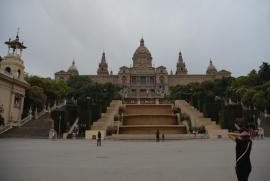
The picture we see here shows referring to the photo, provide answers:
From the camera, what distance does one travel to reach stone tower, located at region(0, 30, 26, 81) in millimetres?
52969

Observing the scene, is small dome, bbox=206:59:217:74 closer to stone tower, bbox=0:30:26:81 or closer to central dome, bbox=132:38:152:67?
central dome, bbox=132:38:152:67

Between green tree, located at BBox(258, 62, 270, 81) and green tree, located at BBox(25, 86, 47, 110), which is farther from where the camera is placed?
green tree, located at BBox(258, 62, 270, 81)

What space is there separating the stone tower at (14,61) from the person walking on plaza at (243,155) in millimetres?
50433

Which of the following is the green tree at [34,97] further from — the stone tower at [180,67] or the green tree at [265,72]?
the stone tower at [180,67]

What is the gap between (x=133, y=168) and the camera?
33.8ft

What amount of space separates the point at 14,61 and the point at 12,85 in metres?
6.13

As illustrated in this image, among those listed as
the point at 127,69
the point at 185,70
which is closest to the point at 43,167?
the point at 127,69

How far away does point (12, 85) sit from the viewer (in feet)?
162

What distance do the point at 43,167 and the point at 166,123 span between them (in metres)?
37.0

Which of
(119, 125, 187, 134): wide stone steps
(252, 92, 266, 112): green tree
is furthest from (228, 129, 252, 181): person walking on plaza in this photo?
(252, 92, 266, 112): green tree

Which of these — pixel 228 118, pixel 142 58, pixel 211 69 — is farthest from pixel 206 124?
pixel 211 69

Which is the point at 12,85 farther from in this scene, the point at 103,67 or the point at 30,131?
the point at 103,67

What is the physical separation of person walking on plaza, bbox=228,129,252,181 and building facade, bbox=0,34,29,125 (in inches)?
1739

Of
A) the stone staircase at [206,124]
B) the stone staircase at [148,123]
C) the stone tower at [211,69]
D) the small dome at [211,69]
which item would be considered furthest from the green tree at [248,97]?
the small dome at [211,69]
